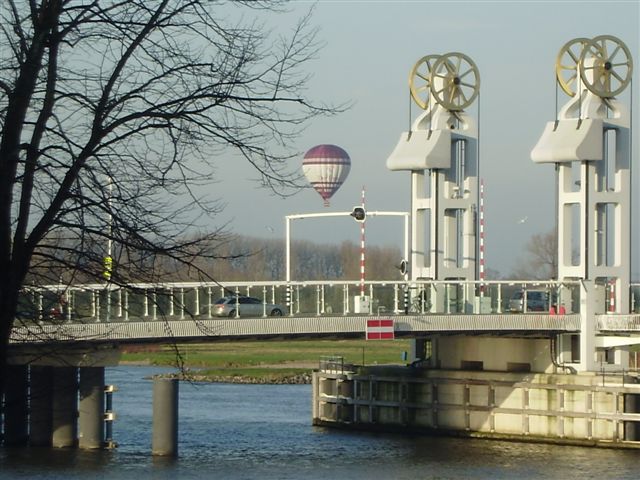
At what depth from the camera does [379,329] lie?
41.4 meters

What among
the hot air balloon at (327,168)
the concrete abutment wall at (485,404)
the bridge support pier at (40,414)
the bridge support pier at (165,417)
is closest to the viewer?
the bridge support pier at (165,417)

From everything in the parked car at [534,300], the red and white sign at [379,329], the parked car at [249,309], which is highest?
the parked car at [534,300]

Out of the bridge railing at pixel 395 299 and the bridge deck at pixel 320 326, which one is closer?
the bridge deck at pixel 320 326

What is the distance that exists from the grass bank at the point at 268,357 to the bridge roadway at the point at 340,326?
3343 centimetres

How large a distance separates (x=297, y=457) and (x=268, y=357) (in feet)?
167

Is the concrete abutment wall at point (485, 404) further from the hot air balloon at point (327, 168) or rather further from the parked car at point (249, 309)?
the hot air balloon at point (327, 168)

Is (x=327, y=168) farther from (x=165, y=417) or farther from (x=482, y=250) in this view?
(x=165, y=417)

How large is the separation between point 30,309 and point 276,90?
10.1 feet

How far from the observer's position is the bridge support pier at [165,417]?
39.1m

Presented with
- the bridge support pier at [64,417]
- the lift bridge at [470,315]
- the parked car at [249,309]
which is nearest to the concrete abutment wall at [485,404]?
the lift bridge at [470,315]

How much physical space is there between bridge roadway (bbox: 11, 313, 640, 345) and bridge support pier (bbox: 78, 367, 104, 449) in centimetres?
296

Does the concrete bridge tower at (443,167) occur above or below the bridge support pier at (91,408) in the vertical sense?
above

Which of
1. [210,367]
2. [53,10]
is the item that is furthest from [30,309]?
[210,367]

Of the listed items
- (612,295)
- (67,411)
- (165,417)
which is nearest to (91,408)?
(67,411)
